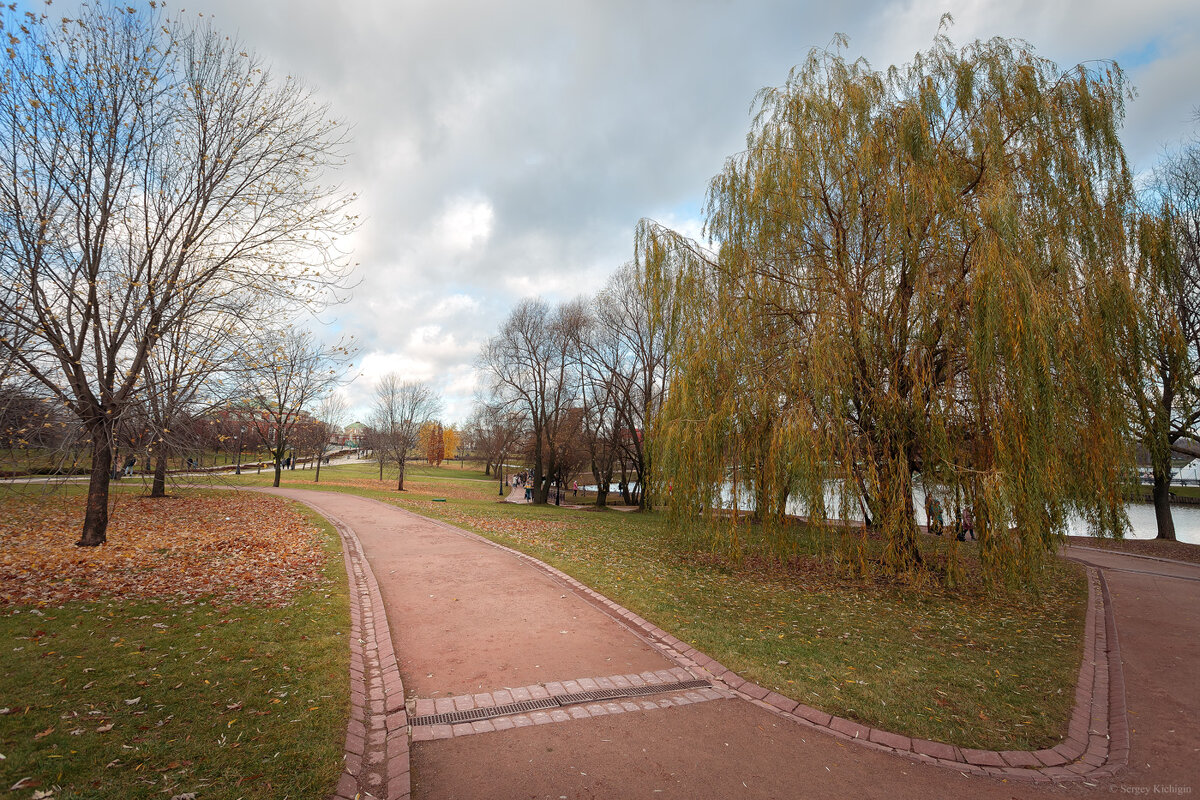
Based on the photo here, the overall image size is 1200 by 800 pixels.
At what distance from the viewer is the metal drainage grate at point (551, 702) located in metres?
4.41

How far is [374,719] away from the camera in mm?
4375

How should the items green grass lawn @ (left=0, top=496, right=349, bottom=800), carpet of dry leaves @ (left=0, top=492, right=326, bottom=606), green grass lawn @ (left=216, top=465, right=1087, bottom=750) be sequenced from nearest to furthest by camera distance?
green grass lawn @ (left=0, top=496, right=349, bottom=800) → green grass lawn @ (left=216, top=465, right=1087, bottom=750) → carpet of dry leaves @ (left=0, top=492, right=326, bottom=606)

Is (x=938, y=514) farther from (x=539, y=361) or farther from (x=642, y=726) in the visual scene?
(x=539, y=361)

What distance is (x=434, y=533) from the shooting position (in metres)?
14.2

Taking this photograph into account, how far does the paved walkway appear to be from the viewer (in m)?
3.67

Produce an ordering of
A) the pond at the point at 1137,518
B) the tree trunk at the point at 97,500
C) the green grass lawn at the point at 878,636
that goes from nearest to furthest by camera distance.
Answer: the green grass lawn at the point at 878,636 → the pond at the point at 1137,518 → the tree trunk at the point at 97,500

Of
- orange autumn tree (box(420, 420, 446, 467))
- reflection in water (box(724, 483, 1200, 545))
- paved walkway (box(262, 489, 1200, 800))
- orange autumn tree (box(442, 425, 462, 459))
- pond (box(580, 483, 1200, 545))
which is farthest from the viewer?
orange autumn tree (box(442, 425, 462, 459))

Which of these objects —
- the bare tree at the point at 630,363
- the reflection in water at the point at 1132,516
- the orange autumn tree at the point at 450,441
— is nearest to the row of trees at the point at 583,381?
the bare tree at the point at 630,363

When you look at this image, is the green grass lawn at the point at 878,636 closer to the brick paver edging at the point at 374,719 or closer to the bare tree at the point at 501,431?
the brick paver edging at the point at 374,719

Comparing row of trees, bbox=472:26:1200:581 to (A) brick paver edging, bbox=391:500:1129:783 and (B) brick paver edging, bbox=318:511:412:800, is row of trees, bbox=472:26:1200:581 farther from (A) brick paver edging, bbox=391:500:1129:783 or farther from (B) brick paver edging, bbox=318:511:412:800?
(B) brick paver edging, bbox=318:511:412:800

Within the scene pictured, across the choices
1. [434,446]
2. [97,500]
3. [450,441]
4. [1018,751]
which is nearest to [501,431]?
[97,500]

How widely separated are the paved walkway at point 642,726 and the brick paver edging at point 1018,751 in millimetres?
15

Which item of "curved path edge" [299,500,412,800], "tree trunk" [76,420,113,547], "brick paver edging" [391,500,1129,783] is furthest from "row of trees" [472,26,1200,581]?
"tree trunk" [76,420,113,547]

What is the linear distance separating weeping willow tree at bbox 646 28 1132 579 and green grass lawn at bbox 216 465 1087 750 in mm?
1002
